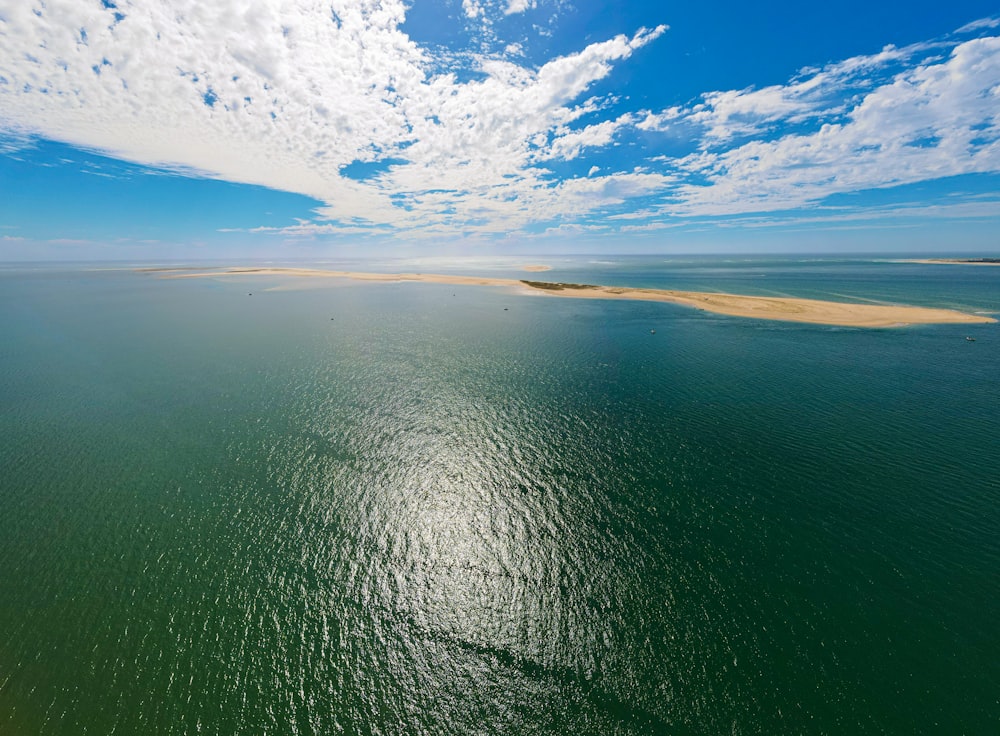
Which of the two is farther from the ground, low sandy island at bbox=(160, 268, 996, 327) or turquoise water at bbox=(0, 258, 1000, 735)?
low sandy island at bbox=(160, 268, 996, 327)

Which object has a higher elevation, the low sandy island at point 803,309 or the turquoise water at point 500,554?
the low sandy island at point 803,309

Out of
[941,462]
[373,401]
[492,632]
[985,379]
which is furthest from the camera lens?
[985,379]

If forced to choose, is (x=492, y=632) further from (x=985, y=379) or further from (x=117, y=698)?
(x=985, y=379)

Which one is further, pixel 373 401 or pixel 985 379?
pixel 985 379

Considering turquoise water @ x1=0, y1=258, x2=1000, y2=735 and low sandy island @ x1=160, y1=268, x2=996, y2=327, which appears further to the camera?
low sandy island @ x1=160, y1=268, x2=996, y2=327

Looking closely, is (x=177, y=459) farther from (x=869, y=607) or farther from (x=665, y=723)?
(x=869, y=607)

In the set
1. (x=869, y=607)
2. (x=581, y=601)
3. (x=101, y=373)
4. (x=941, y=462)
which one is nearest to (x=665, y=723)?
(x=581, y=601)

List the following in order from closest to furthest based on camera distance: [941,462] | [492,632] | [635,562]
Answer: [492,632]
[635,562]
[941,462]

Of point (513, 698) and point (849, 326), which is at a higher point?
point (849, 326)
